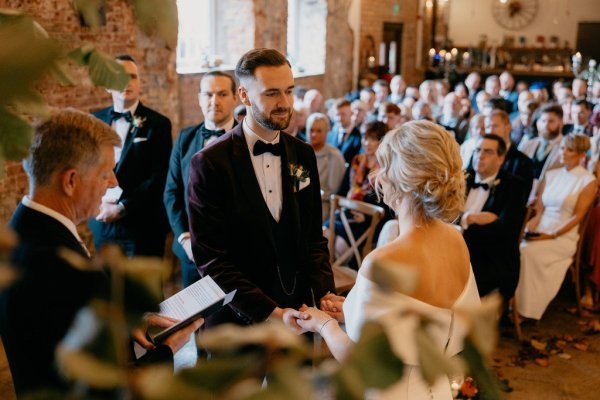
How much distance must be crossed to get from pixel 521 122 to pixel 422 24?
369 inches

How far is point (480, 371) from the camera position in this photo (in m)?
0.47

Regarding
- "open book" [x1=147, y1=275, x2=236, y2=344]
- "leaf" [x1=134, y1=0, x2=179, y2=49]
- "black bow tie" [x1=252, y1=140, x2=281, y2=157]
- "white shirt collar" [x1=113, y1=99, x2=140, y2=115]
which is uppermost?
"leaf" [x1=134, y1=0, x2=179, y2=49]

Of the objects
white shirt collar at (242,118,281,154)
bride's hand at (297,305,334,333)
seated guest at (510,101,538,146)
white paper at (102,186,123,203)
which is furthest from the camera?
seated guest at (510,101,538,146)

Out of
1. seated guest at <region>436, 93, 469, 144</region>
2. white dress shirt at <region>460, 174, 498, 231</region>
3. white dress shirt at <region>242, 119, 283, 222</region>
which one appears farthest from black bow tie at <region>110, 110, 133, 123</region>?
seated guest at <region>436, 93, 469, 144</region>

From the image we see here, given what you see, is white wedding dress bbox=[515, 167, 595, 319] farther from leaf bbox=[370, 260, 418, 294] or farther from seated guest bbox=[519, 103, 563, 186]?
leaf bbox=[370, 260, 418, 294]

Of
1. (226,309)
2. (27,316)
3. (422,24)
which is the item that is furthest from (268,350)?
(422,24)

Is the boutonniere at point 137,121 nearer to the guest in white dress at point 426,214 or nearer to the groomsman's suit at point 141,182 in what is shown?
the groomsman's suit at point 141,182

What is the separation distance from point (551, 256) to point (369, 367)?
15.6ft

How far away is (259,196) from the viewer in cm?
242

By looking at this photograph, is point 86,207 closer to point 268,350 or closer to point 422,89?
point 268,350

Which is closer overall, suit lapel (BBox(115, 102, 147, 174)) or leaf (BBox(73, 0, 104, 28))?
leaf (BBox(73, 0, 104, 28))

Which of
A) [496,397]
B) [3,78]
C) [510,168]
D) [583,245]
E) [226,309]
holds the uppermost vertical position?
[3,78]

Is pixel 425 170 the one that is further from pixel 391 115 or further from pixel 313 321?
pixel 391 115

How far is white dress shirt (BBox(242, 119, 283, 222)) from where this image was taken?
2.49 meters
